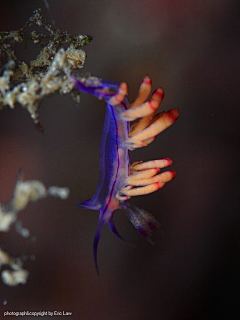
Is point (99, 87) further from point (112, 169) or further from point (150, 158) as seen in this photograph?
point (150, 158)

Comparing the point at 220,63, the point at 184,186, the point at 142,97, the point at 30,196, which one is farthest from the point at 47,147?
the point at 220,63

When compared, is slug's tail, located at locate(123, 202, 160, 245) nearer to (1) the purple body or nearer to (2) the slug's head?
(1) the purple body

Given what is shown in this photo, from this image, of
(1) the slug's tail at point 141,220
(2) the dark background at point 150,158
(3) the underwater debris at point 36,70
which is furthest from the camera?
(2) the dark background at point 150,158

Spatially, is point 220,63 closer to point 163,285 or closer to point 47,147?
point 47,147

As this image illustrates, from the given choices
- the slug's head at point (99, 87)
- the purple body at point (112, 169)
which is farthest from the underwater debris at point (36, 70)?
the purple body at point (112, 169)

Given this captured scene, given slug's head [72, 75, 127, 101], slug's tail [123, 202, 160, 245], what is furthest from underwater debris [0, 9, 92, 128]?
slug's tail [123, 202, 160, 245]

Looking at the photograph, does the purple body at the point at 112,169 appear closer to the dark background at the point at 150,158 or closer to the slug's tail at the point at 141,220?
the slug's tail at the point at 141,220

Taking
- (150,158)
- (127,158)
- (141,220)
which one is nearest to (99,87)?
(127,158)

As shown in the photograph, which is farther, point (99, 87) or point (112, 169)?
point (112, 169)
